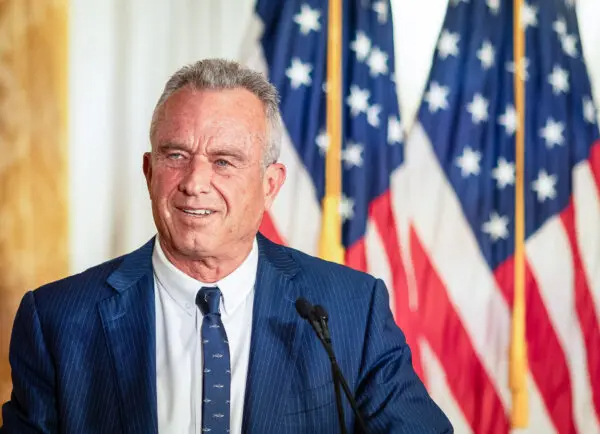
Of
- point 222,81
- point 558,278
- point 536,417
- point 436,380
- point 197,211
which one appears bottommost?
point 536,417

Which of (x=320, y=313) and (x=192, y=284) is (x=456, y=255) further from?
(x=320, y=313)

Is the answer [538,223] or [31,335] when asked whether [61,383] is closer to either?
[31,335]

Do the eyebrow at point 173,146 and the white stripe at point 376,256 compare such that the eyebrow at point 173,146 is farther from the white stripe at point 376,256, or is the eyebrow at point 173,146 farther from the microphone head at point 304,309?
the white stripe at point 376,256

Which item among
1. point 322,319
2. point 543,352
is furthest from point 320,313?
point 543,352

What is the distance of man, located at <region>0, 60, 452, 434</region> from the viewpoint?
1641 millimetres

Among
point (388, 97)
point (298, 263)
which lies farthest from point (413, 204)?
point (298, 263)

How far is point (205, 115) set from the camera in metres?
1.72

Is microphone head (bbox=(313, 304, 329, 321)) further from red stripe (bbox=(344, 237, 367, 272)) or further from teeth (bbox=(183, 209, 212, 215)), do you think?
red stripe (bbox=(344, 237, 367, 272))

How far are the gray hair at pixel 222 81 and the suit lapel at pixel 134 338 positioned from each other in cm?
32

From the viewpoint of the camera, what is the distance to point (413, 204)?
3.15m

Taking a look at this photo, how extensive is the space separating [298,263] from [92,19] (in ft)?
5.27

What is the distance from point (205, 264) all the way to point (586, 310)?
1971mm

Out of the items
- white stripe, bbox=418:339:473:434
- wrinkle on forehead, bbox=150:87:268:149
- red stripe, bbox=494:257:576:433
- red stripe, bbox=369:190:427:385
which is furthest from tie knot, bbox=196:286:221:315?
red stripe, bbox=494:257:576:433

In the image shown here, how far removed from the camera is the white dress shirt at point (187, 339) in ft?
5.45
